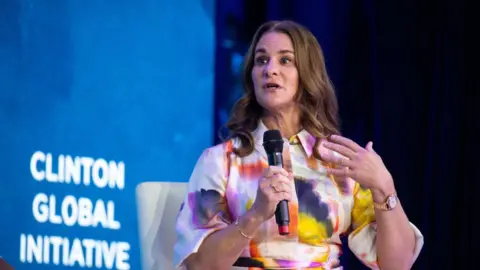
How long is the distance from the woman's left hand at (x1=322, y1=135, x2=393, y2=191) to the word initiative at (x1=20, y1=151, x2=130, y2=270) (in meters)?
1.33

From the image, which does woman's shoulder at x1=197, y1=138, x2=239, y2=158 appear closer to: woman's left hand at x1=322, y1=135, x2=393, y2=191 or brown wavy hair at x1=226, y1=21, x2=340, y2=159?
brown wavy hair at x1=226, y1=21, x2=340, y2=159

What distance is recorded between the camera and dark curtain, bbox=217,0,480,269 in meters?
3.22

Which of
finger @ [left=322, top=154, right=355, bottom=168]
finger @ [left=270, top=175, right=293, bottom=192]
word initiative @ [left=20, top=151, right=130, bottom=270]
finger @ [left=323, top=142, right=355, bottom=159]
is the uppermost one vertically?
finger @ [left=323, top=142, right=355, bottom=159]

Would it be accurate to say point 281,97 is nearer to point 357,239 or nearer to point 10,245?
point 357,239

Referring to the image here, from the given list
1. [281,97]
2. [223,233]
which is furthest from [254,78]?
[223,233]

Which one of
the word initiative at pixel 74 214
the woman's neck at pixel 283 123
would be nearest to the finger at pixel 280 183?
the woman's neck at pixel 283 123

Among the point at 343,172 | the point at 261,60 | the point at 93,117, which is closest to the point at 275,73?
the point at 261,60

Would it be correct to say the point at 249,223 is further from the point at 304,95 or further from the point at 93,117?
the point at 93,117

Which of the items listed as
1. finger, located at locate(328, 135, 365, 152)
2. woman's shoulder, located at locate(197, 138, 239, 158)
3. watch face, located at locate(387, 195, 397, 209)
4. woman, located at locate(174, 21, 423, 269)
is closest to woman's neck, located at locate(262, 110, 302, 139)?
woman, located at locate(174, 21, 423, 269)

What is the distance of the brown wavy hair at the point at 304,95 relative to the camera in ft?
7.55

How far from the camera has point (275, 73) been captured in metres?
2.26

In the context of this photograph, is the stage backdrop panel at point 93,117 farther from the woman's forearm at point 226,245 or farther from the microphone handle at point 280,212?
the microphone handle at point 280,212

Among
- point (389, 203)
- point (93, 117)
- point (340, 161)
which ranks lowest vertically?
point (389, 203)

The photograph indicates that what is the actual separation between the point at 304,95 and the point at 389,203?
41 centimetres
